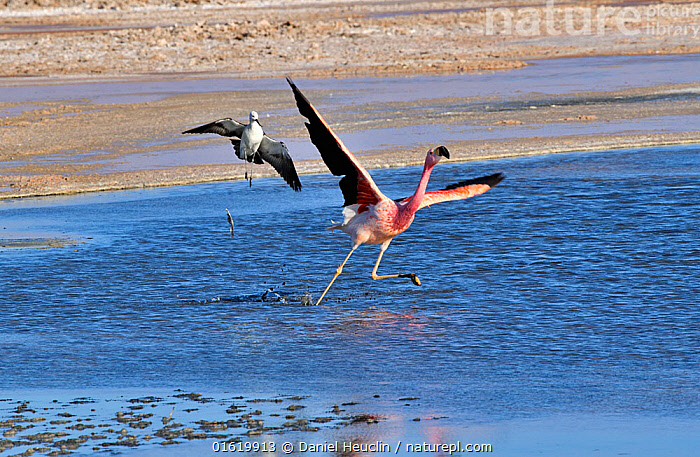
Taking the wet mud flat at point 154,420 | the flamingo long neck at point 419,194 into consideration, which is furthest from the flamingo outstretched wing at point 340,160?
the wet mud flat at point 154,420

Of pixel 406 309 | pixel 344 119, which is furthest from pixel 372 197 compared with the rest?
pixel 344 119

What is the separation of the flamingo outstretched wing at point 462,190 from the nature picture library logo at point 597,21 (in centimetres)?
3127

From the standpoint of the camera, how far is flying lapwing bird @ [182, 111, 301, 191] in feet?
37.8

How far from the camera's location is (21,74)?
33.7 m

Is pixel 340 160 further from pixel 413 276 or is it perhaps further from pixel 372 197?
pixel 413 276

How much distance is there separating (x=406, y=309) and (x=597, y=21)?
3930 cm

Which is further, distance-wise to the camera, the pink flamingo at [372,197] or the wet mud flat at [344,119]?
the wet mud flat at [344,119]

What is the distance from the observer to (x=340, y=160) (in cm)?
888

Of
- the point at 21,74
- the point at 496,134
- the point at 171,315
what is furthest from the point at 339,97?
the point at 171,315

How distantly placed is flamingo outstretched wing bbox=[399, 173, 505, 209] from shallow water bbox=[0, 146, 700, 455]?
0.81 metres

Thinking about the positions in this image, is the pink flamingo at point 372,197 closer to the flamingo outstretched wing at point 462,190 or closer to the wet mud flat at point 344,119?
the flamingo outstretched wing at point 462,190

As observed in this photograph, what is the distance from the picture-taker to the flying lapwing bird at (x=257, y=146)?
1151cm

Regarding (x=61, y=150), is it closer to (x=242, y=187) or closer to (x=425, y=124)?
(x=242, y=187)

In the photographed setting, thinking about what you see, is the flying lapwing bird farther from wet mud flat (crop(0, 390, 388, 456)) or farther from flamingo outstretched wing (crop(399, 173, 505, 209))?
wet mud flat (crop(0, 390, 388, 456))
